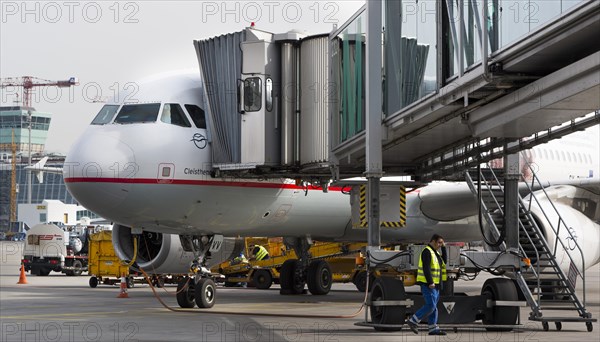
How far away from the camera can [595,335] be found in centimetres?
1354

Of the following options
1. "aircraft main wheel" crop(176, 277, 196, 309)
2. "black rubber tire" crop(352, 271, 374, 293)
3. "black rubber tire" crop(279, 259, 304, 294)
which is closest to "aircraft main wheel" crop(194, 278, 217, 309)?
"aircraft main wheel" crop(176, 277, 196, 309)

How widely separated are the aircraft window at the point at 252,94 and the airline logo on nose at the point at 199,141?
108 centimetres

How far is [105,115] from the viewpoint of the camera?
17500 millimetres

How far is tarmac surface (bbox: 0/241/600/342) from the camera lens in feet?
42.3

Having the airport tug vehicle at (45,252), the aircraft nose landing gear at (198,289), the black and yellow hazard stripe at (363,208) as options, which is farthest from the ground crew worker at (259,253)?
the black and yellow hazard stripe at (363,208)

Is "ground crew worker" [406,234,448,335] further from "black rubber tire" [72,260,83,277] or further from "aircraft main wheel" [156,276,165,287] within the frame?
"black rubber tire" [72,260,83,277]

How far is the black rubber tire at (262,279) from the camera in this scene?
28.2 m

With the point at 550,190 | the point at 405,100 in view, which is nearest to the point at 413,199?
the point at 550,190

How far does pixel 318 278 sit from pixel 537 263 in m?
9.22

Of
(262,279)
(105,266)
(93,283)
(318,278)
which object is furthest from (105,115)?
(105,266)

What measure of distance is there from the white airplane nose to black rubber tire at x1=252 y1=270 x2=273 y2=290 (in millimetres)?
11828

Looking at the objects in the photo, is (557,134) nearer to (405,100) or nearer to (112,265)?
(405,100)

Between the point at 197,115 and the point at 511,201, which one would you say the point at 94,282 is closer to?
the point at 197,115

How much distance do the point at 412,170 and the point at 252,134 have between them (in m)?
2.90
